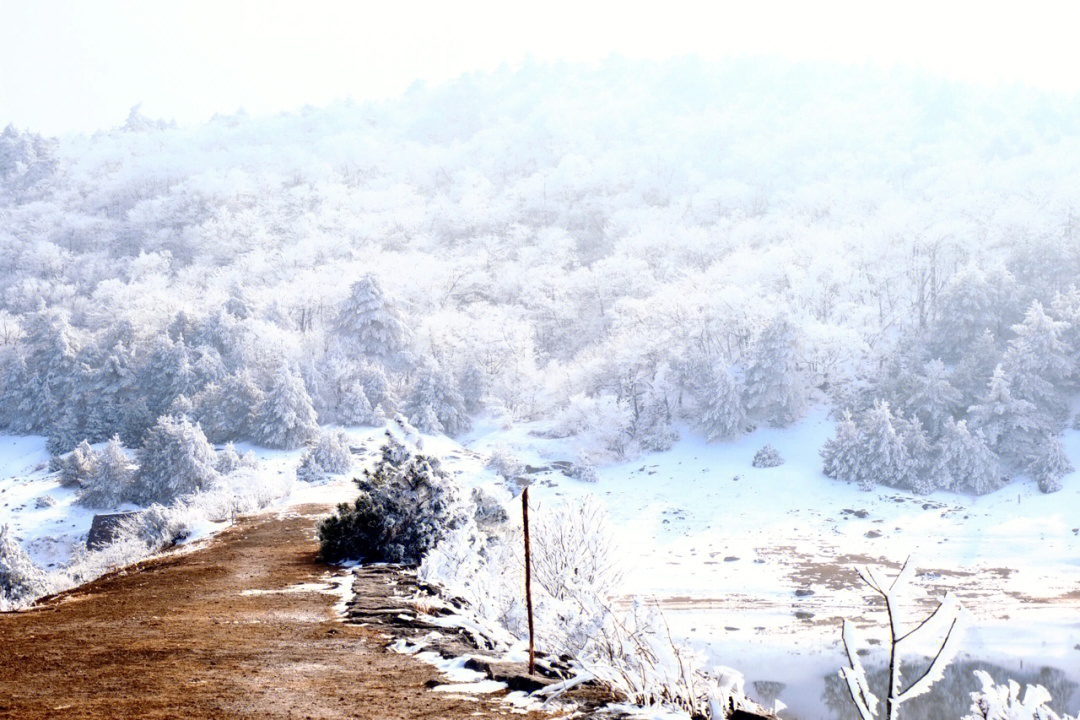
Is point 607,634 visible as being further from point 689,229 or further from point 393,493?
point 689,229

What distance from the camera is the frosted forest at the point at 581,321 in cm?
3169

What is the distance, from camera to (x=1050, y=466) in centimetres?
3173

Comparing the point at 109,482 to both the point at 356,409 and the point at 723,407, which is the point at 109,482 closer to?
the point at 356,409

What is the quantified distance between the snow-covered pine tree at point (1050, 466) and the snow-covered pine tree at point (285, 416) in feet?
110

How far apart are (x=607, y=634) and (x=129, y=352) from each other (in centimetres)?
4808

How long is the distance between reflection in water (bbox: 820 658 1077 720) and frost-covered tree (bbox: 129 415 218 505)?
26.3 m

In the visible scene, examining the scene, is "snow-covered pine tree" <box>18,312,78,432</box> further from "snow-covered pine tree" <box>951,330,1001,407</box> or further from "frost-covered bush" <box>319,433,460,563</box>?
"snow-covered pine tree" <box>951,330,1001,407</box>

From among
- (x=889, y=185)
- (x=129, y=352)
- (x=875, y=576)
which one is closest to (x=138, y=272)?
(x=129, y=352)

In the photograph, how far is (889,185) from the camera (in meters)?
69.4

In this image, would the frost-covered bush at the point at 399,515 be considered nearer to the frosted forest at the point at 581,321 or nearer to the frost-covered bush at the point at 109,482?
the frosted forest at the point at 581,321

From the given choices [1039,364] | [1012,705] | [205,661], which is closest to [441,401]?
[1039,364]

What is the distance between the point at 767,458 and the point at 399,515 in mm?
26089

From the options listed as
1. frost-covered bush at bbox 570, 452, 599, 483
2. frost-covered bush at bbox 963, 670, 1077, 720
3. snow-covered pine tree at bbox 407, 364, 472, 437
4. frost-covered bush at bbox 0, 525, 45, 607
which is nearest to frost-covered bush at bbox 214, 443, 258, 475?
snow-covered pine tree at bbox 407, 364, 472, 437

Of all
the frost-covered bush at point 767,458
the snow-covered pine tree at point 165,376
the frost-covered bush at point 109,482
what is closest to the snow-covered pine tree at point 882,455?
the frost-covered bush at point 767,458
